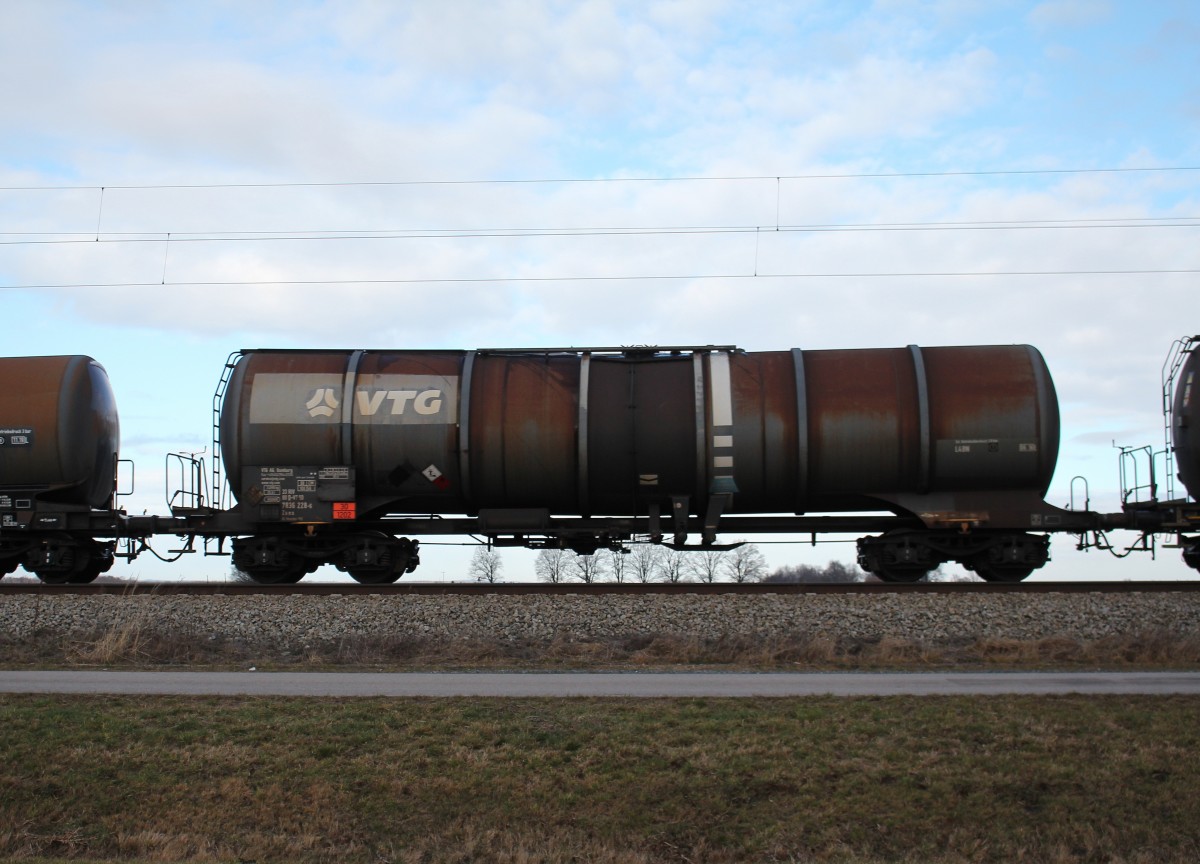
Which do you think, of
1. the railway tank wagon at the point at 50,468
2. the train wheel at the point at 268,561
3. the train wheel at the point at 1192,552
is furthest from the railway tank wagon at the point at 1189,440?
the railway tank wagon at the point at 50,468

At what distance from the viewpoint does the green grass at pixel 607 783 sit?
24.1ft

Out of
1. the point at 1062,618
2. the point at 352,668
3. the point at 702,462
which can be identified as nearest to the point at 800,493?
the point at 702,462

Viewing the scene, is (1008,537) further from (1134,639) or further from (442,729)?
(442,729)

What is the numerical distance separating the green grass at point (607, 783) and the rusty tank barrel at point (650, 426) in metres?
6.93

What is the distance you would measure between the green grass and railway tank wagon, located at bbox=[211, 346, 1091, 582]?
272 inches

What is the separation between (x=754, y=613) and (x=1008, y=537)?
5.15 meters

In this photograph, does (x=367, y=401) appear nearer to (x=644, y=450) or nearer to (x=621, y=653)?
(x=644, y=450)

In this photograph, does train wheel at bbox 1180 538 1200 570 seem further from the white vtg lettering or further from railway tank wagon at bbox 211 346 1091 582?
the white vtg lettering

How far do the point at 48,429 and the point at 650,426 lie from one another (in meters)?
10.6

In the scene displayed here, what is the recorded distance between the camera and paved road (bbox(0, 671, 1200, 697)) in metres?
10.4

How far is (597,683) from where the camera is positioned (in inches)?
435

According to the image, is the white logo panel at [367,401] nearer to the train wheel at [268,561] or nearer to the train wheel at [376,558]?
the train wheel at [376,558]

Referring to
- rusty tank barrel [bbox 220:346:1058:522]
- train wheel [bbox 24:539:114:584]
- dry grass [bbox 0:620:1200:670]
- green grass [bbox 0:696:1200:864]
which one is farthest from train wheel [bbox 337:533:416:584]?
green grass [bbox 0:696:1200:864]

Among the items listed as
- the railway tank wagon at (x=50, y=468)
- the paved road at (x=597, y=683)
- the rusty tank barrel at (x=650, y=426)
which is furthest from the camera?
the railway tank wagon at (x=50, y=468)
